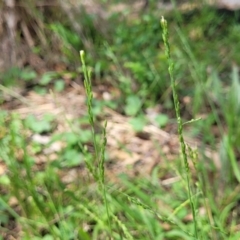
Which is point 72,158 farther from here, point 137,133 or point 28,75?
point 28,75

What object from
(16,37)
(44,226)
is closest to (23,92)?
(16,37)

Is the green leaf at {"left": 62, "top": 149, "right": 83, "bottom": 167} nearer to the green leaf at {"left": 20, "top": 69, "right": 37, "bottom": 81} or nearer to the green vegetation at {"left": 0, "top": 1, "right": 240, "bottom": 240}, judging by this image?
the green vegetation at {"left": 0, "top": 1, "right": 240, "bottom": 240}

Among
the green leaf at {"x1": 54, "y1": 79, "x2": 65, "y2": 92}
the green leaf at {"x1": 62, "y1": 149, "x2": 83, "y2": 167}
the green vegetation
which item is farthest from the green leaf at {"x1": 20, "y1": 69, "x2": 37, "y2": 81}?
the green leaf at {"x1": 62, "y1": 149, "x2": 83, "y2": 167}

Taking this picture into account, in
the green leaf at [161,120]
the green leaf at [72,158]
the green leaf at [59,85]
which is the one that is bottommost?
the green leaf at [72,158]

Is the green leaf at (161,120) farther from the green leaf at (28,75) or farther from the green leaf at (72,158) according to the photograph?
the green leaf at (28,75)

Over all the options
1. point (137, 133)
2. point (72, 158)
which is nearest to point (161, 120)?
point (137, 133)

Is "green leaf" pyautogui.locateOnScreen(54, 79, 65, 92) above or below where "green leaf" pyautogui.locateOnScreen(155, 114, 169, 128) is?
above

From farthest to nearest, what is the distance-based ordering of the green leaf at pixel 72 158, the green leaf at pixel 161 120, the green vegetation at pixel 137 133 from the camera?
the green leaf at pixel 161 120 → the green leaf at pixel 72 158 → the green vegetation at pixel 137 133

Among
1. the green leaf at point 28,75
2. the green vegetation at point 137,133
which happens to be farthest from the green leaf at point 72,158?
the green leaf at point 28,75

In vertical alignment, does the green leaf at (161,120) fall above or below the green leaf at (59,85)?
below

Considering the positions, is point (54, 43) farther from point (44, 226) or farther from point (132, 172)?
point (44, 226)
